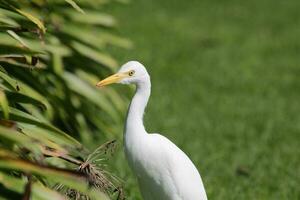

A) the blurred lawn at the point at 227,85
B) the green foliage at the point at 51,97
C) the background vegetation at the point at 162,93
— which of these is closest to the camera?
the green foliage at the point at 51,97

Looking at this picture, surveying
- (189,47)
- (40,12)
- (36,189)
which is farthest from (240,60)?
(36,189)

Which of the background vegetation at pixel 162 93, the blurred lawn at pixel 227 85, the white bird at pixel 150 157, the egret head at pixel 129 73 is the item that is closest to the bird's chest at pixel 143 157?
the white bird at pixel 150 157

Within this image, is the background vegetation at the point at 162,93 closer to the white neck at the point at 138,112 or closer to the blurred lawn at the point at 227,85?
the blurred lawn at the point at 227,85

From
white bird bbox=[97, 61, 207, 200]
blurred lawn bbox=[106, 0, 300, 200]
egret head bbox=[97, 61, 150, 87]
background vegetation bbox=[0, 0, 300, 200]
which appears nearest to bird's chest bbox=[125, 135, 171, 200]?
white bird bbox=[97, 61, 207, 200]

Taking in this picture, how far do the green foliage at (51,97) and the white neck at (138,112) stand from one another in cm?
23

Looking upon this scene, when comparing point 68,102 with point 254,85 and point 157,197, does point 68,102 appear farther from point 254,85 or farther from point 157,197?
point 254,85

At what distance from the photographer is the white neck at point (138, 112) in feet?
12.2

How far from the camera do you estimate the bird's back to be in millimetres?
3725

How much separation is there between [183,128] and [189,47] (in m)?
3.60

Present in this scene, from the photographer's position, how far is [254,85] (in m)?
9.21

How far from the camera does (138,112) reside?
12.4 feet

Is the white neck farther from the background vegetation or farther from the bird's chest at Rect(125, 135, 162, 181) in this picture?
the background vegetation

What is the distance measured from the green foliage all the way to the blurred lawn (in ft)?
2.49

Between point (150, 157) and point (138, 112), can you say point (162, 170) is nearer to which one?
point (150, 157)
